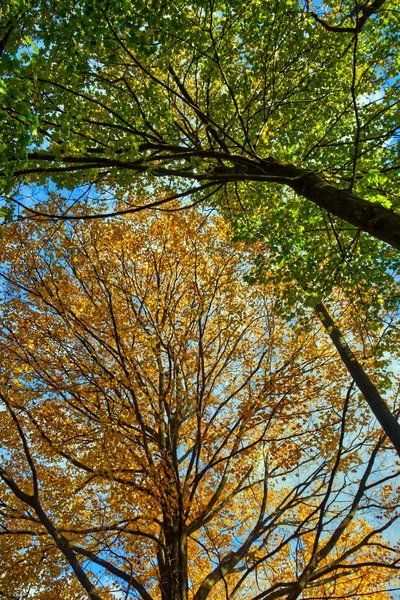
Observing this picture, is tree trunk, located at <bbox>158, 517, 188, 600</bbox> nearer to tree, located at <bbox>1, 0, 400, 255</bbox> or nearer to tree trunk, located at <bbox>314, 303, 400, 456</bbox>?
tree trunk, located at <bbox>314, 303, 400, 456</bbox>

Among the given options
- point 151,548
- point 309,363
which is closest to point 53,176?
point 309,363

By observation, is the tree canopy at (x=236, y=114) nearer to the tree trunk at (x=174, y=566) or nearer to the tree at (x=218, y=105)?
the tree at (x=218, y=105)

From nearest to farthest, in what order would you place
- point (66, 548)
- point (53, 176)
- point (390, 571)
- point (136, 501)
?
point (66, 548) → point (53, 176) → point (136, 501) → point (390, 571)

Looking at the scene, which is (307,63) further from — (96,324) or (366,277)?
(96,324)

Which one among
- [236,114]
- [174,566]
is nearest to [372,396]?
[174,566]

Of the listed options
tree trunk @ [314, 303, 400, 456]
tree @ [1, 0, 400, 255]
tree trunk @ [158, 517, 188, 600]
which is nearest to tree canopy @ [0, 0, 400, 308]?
tree @ [1, 0, 400, 255]

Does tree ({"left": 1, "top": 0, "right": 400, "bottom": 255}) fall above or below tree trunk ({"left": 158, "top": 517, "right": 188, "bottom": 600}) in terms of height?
above

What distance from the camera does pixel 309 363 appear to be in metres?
6.57

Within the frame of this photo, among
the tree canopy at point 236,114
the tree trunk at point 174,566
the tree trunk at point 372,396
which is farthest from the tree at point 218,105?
the tree trunk at point 174,566

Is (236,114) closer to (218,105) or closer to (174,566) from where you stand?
(218,105)

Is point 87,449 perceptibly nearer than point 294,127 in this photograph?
Yes

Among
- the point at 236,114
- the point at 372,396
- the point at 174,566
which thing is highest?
the point at 236,114

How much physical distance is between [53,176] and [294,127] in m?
4.70

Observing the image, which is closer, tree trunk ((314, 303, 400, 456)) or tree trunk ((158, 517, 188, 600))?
tree trunk ((158, 517, 188, 600))
